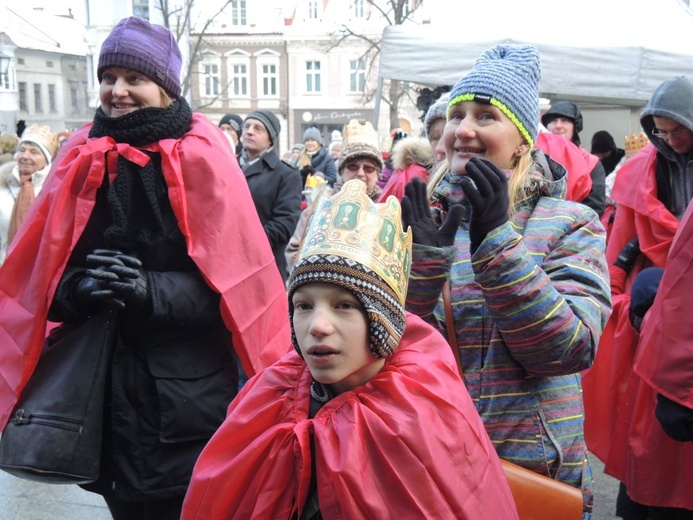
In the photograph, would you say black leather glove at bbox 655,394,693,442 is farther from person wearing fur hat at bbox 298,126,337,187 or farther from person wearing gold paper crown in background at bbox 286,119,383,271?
person wearing fur hat at bbox 298,126,337,187

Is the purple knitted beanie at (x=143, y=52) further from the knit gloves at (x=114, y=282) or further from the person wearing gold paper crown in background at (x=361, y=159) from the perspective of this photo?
the person wearing gold paper crown in background at (x=361, y=159)

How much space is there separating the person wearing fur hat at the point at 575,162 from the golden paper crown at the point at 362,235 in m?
3.25

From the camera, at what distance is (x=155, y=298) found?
2768 mm

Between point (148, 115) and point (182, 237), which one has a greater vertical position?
point (148, 115)

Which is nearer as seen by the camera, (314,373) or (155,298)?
(314,373)

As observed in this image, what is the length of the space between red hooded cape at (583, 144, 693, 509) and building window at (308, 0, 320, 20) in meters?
46.7

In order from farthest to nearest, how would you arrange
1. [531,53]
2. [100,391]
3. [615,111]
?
[615,111], [100,391], [531,53]

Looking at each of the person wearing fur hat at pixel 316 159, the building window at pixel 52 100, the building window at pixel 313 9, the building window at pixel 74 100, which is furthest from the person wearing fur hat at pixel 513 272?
the building window at pixel 313 9

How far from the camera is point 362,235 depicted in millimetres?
1915

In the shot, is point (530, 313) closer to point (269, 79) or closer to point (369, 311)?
point (369, 311)

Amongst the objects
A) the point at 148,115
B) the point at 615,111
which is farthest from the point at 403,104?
the point at 148,115

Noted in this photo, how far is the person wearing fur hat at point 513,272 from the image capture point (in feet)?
6.61

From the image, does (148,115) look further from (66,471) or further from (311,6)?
(311,6)

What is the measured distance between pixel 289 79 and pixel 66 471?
48.5 meters
